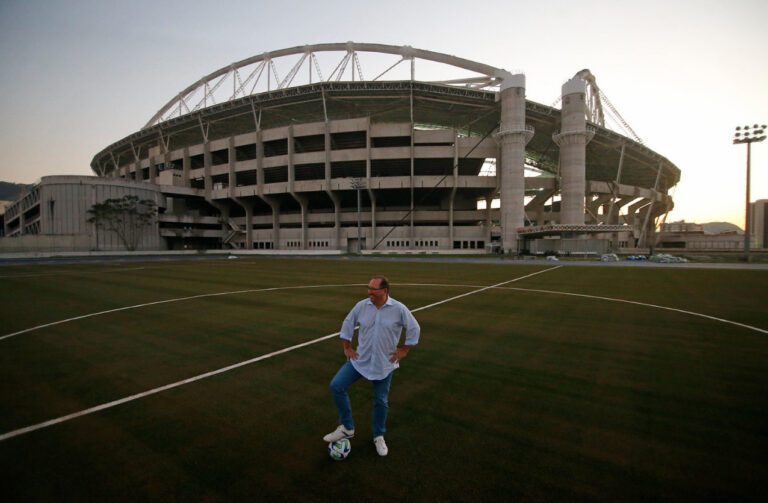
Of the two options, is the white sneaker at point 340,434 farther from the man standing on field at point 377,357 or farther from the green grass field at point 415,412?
the green grass field at point 415,412

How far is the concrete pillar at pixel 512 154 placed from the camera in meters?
52.3

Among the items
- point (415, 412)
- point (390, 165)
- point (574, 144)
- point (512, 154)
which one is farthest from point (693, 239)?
point (415, 412)

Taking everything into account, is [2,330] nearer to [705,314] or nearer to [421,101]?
[705,314]

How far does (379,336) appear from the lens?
3.60 meters

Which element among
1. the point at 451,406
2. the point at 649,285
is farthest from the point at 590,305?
the point at 451,406

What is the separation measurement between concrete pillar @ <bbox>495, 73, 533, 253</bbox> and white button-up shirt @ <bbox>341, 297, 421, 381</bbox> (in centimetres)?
5348

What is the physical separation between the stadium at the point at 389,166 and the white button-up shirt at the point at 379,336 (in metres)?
49.9

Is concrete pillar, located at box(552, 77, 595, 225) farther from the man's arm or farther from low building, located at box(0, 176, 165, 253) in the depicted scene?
low building, located at box(0, 176, 165, 253)

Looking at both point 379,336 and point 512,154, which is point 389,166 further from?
point 379,336

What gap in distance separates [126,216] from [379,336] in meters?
74.3

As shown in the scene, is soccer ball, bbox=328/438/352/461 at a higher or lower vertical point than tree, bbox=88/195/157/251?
lower

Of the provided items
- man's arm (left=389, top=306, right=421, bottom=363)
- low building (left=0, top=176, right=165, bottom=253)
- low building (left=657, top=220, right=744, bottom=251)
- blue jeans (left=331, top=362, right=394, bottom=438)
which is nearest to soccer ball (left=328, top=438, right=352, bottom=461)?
blue jeans (left=331, top=362, right=394, bottom=438)

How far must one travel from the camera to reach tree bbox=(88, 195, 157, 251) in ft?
186

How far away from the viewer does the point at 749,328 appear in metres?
8.66
